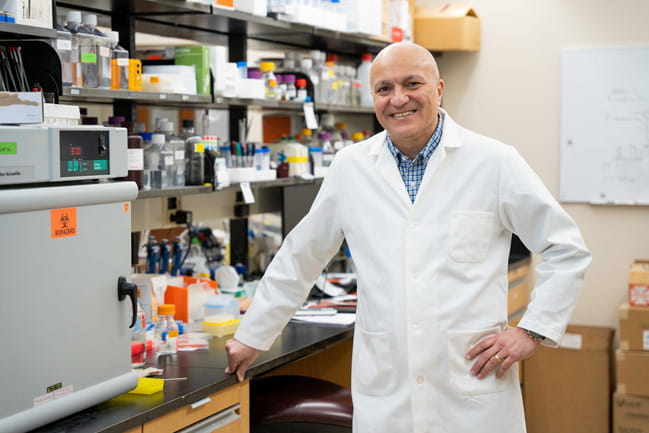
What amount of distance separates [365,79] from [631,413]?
2215 mm

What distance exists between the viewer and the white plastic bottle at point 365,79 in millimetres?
4562

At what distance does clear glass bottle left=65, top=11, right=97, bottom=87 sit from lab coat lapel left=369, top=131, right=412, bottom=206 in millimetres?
968

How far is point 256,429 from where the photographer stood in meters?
2.88

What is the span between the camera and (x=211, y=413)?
2.40 m

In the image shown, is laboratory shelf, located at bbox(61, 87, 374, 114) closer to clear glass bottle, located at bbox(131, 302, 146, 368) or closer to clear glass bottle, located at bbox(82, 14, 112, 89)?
clear glass bottle, located at bbox(82, 14, 112, 89)

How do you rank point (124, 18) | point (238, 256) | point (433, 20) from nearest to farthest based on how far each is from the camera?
1. point (124, 18)
2. point (238, 256)
3. point (433, 20)

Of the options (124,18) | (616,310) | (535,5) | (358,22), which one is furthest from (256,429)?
(535,5)

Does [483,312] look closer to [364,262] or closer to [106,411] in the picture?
[364,262]

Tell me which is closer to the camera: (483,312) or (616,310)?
(483,312)

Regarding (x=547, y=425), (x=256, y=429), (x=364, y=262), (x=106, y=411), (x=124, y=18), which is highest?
(x=124, y=18)

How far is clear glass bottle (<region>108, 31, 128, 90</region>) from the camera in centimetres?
276

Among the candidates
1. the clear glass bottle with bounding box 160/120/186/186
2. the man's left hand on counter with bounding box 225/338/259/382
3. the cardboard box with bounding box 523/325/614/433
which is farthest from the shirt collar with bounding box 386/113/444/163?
the cardboard box with bounding box 523/325/614/433

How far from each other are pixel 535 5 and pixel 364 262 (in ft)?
10.5

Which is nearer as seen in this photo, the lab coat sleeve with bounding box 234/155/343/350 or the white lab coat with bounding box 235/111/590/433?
the white lab coat with bounding box 235/111/590/433
